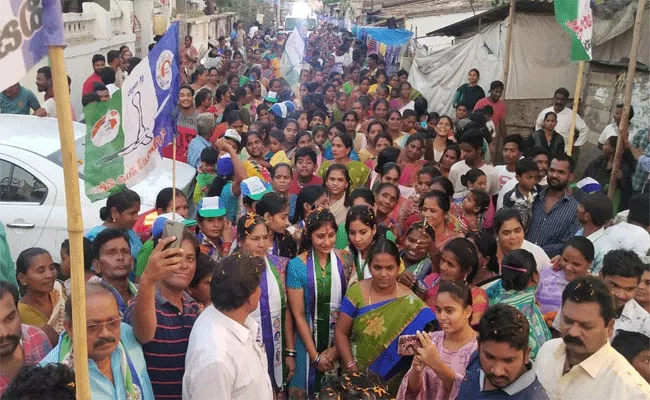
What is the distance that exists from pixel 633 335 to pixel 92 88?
27.9ft

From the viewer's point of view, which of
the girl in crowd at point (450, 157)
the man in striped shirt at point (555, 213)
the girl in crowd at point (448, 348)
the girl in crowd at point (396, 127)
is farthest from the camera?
the girl in crowd at point (396, 127)

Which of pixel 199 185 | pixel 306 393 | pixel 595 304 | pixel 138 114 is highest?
pixel 138 114

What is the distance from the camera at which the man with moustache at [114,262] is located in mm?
3672

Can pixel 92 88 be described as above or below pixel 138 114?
below

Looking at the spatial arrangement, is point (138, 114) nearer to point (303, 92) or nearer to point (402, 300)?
point (402, 300)

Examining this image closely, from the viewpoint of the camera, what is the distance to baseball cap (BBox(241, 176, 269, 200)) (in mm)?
5047

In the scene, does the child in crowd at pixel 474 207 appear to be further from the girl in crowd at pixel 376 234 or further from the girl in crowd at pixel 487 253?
the girl in crowd at pixel 487 253

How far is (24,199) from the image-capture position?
18.0 ft

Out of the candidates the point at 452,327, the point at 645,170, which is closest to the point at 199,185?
the point at 452,327

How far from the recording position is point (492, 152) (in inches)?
363

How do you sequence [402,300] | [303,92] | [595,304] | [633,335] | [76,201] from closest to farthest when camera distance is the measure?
1. [76,201]
2. [595,304]
3. [633,335]
4. [402,300]
5. [303,92]

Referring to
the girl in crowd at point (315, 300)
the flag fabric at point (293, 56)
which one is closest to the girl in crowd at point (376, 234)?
the girl in crowd at point (315, 300)

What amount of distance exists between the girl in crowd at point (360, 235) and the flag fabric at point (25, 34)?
8.29ft

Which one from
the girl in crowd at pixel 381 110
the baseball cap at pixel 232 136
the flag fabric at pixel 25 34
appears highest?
the flag fabric at pixel 25 34
